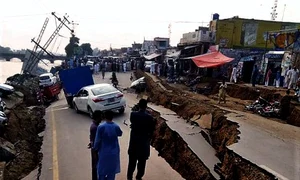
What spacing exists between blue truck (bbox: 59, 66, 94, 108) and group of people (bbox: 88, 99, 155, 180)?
13.3 meters

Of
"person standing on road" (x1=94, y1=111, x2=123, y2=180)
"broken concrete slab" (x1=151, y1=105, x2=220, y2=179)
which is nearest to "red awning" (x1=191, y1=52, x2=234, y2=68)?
"broken concrete slab" (x1=151, y1=105, x2=220, y2=179)

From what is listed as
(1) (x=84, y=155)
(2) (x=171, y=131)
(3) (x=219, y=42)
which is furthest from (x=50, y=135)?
(3) (x=219, y=42)

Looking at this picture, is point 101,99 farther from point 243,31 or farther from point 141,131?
point 243,31

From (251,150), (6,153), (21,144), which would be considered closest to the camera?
(251,150)

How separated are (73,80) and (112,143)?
14798 millimetres

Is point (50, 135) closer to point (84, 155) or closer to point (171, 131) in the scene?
point (84, 155)

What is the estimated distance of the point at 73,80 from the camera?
1920cm

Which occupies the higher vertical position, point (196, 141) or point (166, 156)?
point (196, 141)

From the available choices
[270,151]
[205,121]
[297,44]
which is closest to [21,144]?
[205,121]

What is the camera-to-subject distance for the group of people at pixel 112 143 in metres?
5.12

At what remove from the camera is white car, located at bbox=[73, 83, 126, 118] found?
1405 cm

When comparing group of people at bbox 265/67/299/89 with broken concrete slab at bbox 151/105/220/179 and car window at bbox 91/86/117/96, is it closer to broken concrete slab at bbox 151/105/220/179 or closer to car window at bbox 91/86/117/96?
broken concrete slab at bbox 151/105/220/179

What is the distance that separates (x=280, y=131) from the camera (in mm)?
9258

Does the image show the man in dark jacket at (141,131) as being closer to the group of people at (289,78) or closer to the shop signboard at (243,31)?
the group of people at (289,78)
